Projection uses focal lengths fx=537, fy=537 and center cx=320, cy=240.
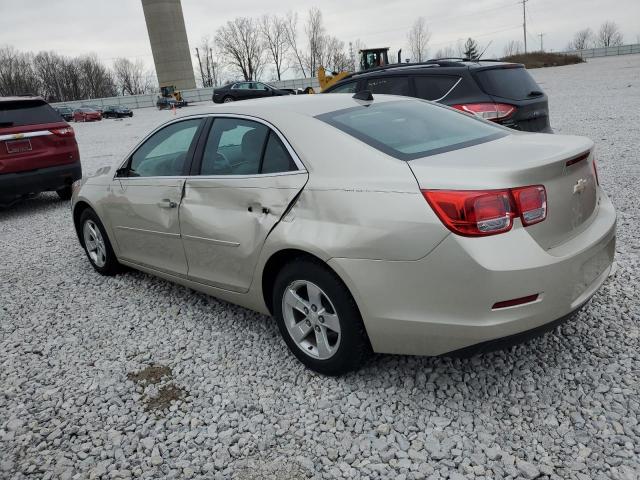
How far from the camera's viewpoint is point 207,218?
3.50 metres

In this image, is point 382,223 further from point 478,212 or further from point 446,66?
point 446,66

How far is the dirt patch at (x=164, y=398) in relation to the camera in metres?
3.04

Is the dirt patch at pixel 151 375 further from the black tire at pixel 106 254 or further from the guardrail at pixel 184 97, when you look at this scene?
the guardrail at pixel 184 97

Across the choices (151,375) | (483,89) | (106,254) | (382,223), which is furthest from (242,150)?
(483,89)

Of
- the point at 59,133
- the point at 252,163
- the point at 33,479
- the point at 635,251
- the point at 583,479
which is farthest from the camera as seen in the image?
the point at 59,133

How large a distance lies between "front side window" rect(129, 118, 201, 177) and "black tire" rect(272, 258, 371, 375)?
1.34m

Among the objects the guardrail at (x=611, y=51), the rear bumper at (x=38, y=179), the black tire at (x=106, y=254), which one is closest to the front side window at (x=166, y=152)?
the black tire at (x=106, y=254)

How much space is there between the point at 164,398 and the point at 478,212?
2.05 metres

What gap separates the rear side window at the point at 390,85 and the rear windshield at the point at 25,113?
4.98 metres

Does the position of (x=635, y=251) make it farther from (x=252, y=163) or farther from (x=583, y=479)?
(x=252, y=163)

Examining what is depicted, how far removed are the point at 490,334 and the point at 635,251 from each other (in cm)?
285

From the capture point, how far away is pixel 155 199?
13.1 feet

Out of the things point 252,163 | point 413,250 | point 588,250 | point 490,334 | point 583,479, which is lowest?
point 583,479

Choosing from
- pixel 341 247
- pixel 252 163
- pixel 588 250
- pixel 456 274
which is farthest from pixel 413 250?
pixel 252 163
